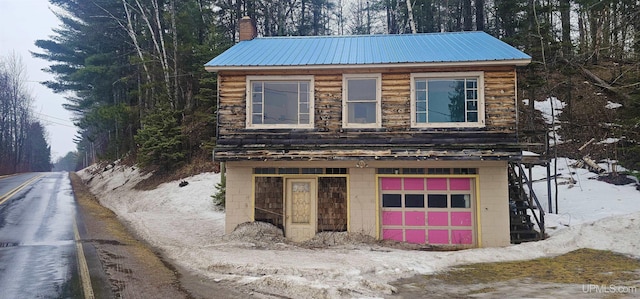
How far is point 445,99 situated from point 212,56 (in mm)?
16893

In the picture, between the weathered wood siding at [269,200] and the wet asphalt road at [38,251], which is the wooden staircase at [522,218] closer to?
the weathered wood siding at [269,200]

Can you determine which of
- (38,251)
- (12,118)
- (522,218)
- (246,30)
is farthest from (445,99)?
(12,118)

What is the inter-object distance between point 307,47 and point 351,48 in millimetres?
1695

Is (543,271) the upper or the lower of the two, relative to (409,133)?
lower

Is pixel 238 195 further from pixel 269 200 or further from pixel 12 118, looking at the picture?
pixel 12 118

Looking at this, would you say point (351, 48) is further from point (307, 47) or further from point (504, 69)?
point (504, 69)

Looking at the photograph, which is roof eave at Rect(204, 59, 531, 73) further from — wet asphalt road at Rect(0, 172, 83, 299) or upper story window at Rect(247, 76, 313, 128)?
wet asphalt road at Rect(0, 172, 83, 299)

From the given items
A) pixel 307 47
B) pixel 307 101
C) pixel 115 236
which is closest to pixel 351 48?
pixel 307 47

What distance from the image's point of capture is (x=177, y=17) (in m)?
27.0

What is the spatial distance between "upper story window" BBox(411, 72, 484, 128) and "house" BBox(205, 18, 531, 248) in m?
0.03

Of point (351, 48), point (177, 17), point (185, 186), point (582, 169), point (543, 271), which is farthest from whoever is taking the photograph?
point (177, 17)

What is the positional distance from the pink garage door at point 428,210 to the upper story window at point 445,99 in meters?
1.90

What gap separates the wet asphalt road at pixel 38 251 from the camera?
7.86m

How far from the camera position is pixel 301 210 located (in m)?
13.6
